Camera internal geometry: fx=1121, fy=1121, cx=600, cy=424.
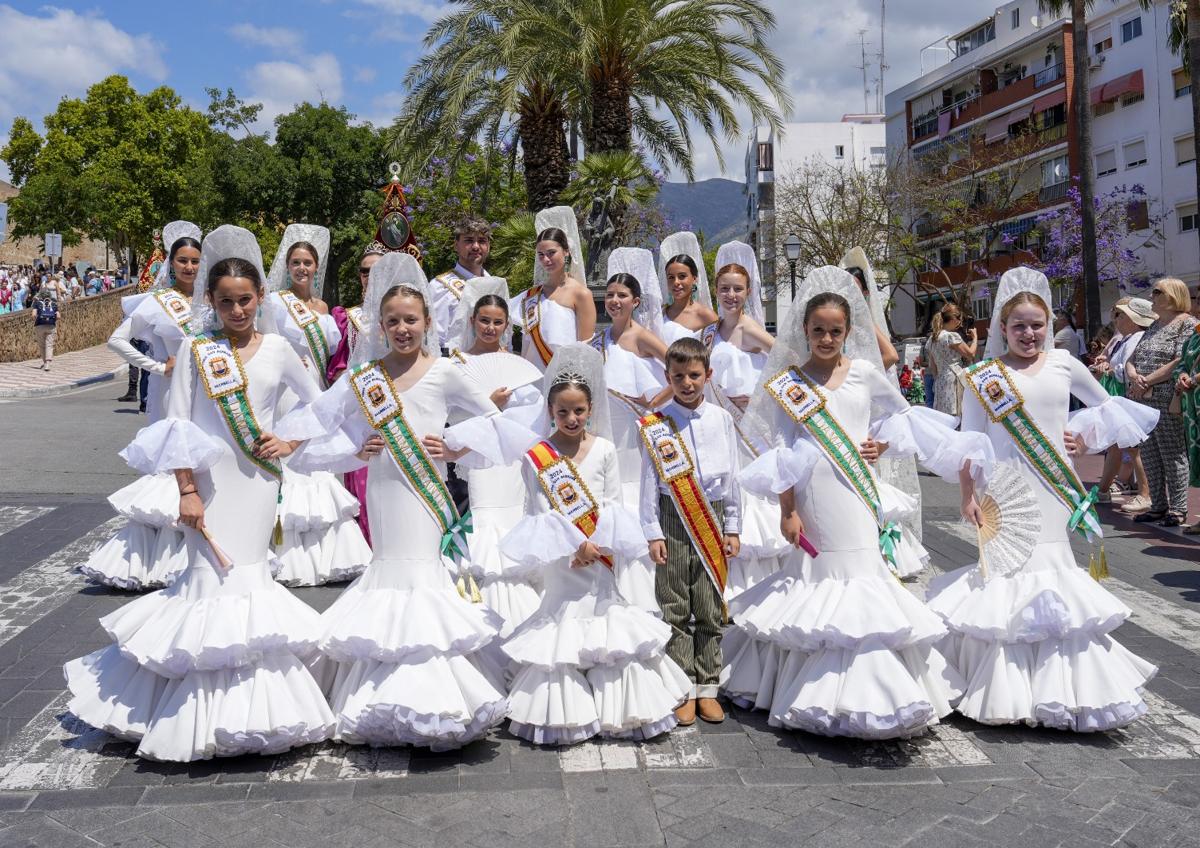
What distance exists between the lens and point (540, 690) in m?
4.54

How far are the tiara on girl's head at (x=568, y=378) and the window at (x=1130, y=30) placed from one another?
142ft

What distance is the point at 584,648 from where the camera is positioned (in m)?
4.49

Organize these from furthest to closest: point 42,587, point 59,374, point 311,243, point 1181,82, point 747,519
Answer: point 1181,82 < point 59,374 < point 311,243 < point 42,587 < point 747,519

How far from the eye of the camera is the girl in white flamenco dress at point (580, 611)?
452cm

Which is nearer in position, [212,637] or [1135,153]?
[212,637]

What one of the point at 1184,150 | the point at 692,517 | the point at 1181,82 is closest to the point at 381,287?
the point at 692,517

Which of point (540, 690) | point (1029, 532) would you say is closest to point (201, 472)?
point (540, 690)

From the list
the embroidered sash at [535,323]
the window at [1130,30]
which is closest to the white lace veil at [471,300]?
the embroidered sash at [535,323]

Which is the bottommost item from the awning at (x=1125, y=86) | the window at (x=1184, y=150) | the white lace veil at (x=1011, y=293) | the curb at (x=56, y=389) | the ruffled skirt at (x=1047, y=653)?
the ruffled skirt at (x=1047, y=653)

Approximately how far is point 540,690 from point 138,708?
5.17 ft

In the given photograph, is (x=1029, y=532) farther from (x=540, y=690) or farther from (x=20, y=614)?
(x=20, y=614)

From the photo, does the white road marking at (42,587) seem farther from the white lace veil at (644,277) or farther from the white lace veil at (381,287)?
the white lace veil at (644,277)

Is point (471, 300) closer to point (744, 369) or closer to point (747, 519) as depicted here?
point (744, 369)

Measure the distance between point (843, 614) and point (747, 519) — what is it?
7.02 feet
